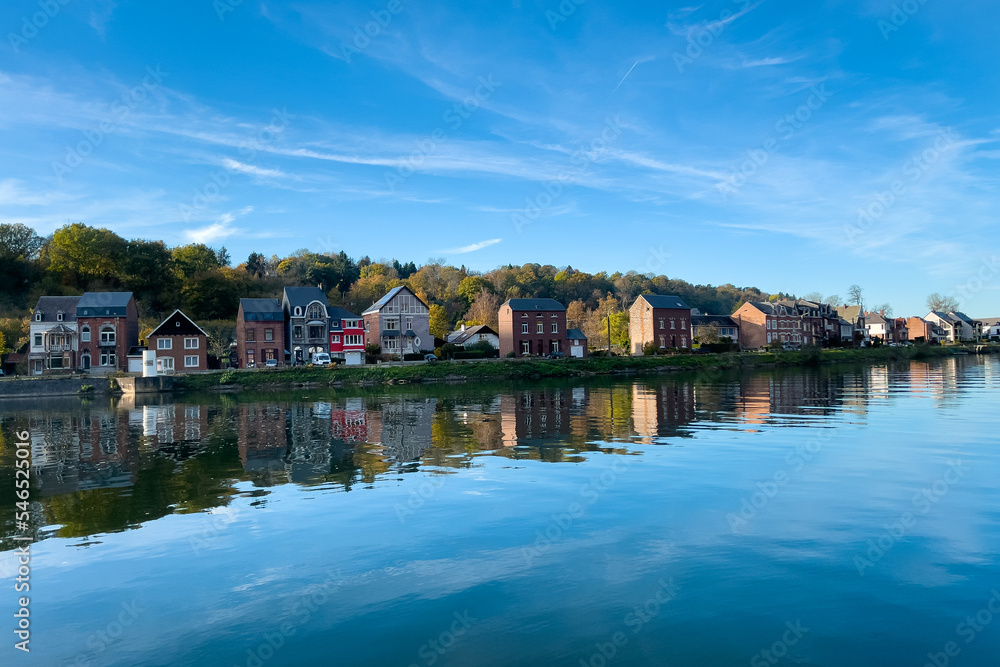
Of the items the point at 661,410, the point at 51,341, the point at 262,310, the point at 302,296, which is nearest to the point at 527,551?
the point at 661,410

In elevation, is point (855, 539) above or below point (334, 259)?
below

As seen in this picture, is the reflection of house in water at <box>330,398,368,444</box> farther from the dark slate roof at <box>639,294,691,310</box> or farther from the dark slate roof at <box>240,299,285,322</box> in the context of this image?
the dark slate roof at <box>639,294,691,310</box>

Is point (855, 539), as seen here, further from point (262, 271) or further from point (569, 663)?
point (262, 271)

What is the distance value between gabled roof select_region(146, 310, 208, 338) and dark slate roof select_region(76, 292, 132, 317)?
760 cm

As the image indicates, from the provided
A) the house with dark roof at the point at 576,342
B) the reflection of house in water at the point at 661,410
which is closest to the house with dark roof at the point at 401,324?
the house with dark roof at the point at 576,342

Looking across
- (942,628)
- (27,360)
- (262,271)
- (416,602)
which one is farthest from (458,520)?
(262,271)

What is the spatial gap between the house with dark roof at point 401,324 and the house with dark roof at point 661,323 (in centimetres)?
3060

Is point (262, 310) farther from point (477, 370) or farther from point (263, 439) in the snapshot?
point (263, 439)

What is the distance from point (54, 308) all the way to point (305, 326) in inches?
1074

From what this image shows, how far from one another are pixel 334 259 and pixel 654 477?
4478 inches

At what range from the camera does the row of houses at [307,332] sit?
222ft

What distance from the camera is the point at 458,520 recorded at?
11.8m

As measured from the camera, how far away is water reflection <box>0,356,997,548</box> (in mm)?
15281

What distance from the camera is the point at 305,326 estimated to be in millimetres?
76812
